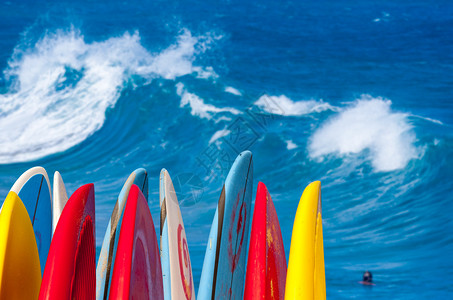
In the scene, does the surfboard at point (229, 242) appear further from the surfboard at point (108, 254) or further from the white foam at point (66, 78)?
the white foam at point (66, 78)

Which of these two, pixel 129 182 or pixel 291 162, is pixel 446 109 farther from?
pixel 129 182

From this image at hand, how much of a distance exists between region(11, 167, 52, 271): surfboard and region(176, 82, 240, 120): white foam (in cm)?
201

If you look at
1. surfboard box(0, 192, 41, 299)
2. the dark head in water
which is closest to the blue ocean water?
the dark head in water

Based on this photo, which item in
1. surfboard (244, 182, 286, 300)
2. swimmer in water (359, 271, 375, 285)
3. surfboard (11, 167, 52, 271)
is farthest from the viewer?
swimmer in water (359, 271, 375, 285)

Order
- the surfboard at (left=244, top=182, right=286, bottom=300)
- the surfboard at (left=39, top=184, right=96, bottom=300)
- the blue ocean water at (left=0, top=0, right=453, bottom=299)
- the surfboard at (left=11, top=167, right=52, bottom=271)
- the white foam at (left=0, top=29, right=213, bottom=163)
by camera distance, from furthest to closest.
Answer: the white foam at (left=0, top=29, right=213, bottom=163)
the blue ocean water at (left=0, top=0, right=453, bottom=299)
the surfboard at (left=11, top=167, right=52, bottom=271)
the surfboard at (left=244, top=182, right=286, bottom=300)
the surfboard at (left=39, top=184, right=96, bottom=300)

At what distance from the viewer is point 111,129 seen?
3014 millimetres

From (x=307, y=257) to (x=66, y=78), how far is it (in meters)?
2.59

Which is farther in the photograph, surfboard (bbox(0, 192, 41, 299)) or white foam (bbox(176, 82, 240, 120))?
white foam (bbox(176, 82, 240, 120))

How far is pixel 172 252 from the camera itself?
601 millimetres

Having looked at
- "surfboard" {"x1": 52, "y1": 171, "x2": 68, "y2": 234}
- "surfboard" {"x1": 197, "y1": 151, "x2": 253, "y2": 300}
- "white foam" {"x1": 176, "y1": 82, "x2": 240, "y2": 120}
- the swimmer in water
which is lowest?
"surfboard" {"x1": 197, "y1": 151, "x2": 253, "y2": 300}

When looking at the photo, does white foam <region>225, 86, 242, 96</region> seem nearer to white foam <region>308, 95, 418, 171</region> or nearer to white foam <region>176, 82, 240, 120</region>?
white foam <region>176, 82, 240, 120</region>

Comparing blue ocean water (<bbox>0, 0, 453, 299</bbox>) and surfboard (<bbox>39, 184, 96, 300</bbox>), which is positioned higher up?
blue ocean water (<bbox>0, 0, 453, 299</bbox>)

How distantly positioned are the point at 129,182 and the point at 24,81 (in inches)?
94.3

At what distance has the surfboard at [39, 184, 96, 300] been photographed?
1.43ft
